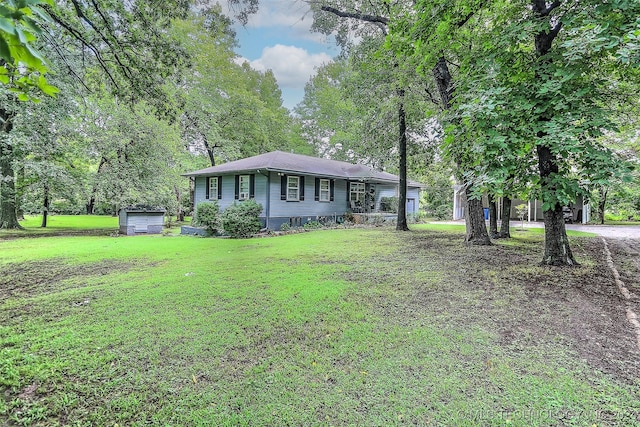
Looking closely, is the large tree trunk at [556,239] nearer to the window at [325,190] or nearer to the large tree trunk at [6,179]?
the window at [325,190]

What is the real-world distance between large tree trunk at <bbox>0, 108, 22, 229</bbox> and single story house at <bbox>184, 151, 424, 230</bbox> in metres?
7.09

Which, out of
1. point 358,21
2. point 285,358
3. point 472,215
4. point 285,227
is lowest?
point 285,358

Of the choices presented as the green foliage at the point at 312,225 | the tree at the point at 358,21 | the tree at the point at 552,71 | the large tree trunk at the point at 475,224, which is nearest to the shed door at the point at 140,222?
the green foliage at the point at 312,225

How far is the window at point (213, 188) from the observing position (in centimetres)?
1667

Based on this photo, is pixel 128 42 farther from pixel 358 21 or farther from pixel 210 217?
pixel 358 21

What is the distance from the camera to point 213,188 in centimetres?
1680

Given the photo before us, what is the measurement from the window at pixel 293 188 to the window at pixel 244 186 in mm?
1962

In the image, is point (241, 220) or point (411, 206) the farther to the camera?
point (411, 206)

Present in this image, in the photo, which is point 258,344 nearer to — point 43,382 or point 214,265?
point 43,382

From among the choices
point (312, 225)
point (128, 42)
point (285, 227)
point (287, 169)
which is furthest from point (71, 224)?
point (128, 42)

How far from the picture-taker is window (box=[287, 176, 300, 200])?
1543 cm

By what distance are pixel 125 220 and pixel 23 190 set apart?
4930 millimetres

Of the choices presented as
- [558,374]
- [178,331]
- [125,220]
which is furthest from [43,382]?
[125,220]

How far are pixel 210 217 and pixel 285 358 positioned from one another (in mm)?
11216
